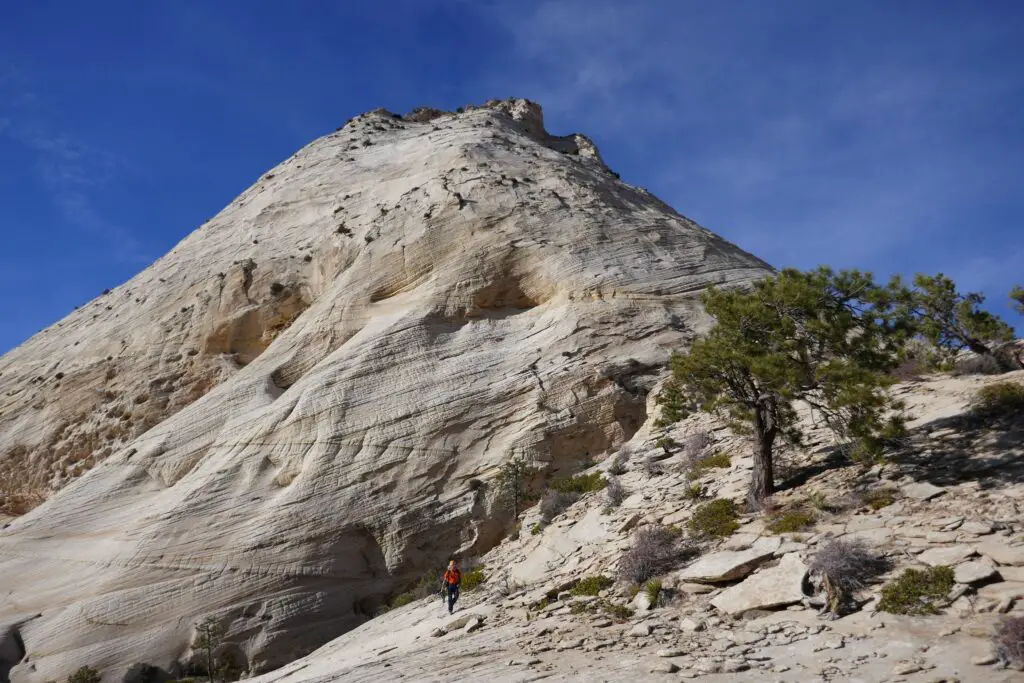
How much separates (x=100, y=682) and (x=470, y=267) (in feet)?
43.2

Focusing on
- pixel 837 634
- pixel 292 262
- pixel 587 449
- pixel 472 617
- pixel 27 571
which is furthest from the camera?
pixel 292 262

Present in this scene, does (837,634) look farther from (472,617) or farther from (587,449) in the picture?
(587,449)

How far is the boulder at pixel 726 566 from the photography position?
10328 mm

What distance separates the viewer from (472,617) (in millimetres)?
12242

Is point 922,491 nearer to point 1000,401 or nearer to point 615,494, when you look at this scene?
point 1000,401

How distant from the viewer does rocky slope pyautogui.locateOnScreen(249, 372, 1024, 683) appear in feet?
26.9

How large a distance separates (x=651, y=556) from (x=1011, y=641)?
485 centimetres

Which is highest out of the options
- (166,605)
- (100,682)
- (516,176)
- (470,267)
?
(516,176)

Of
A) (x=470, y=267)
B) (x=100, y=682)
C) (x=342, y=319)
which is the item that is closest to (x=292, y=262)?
(x=342, y=319)

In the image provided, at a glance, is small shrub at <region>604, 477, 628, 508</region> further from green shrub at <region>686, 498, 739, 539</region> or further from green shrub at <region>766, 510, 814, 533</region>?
green shrub at <region>766, 510, 814, 533</region>

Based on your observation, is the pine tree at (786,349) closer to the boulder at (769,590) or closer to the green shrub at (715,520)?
the green shrub at (715,520)

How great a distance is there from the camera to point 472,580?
14891mm

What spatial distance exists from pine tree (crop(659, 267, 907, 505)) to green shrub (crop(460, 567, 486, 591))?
5.39 meters

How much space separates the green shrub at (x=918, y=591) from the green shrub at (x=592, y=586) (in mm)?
4042
